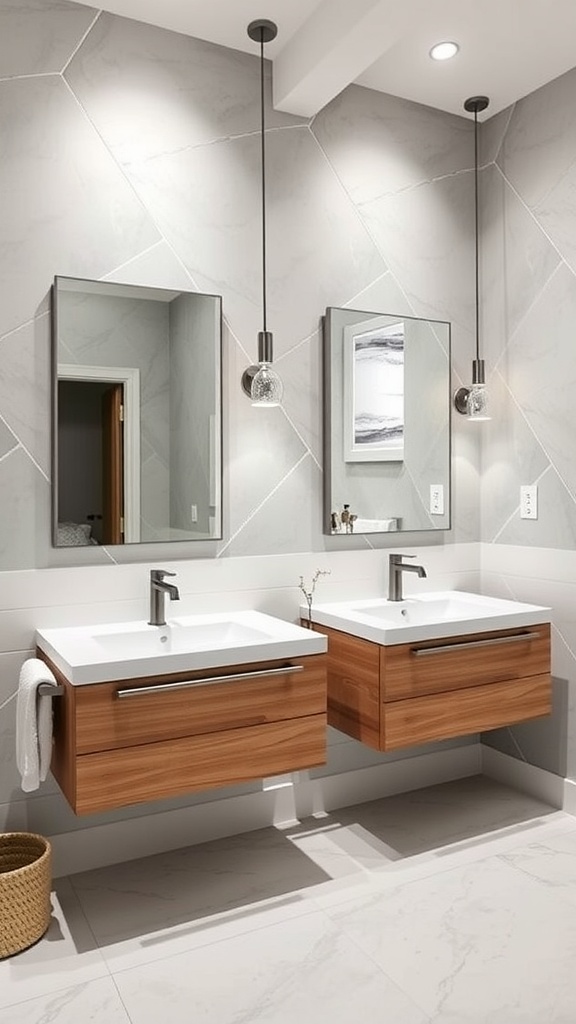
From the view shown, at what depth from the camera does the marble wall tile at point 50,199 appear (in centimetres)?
238

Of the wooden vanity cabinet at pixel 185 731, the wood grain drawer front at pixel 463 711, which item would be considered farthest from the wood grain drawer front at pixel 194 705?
the wood grain drawer front at pixel 463 711

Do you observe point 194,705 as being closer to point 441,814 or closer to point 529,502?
point 441,814

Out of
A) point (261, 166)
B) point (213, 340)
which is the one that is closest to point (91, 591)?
point (213, 340)

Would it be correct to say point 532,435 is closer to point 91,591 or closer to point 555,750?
point 555,750

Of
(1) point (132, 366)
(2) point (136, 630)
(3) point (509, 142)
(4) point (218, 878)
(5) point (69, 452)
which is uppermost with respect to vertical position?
(3) point (509, 142)

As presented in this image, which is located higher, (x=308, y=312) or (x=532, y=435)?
(x=308, y=312)

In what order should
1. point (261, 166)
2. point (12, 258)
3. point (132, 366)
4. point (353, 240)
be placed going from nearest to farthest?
point (12, 258), point (132, 366), point (261, 166), point (353, 240)

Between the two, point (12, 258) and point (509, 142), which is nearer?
point (12, 258)

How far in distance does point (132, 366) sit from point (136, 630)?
2.84ft

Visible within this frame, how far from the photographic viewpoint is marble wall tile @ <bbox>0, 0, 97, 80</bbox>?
2381 millimetres

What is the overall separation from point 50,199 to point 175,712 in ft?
5.36

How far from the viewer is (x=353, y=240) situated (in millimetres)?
2996

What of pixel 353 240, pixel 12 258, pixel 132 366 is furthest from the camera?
pixel 353 240

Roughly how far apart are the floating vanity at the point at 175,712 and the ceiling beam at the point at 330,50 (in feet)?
6.09
